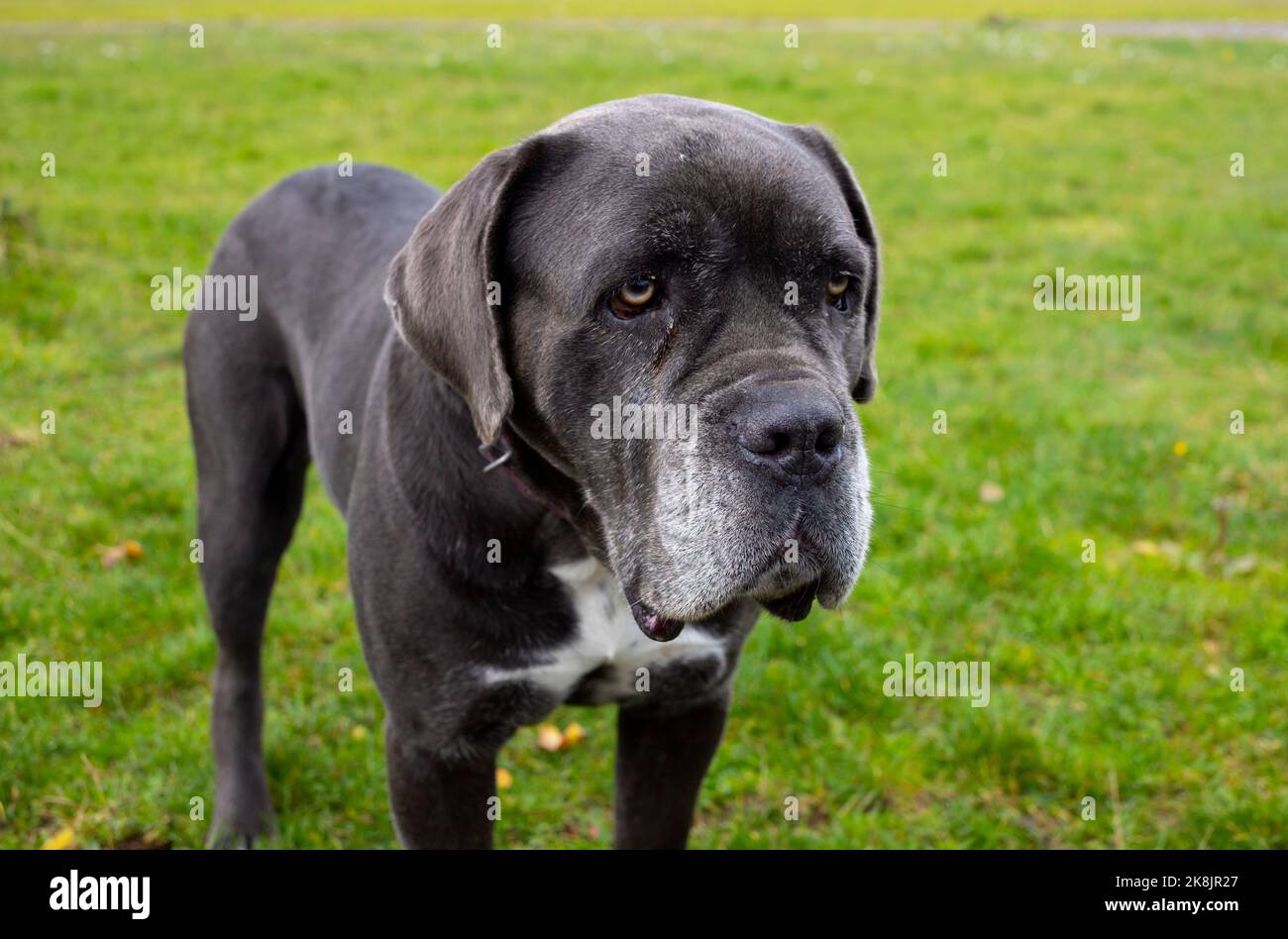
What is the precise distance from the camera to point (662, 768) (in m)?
3.12

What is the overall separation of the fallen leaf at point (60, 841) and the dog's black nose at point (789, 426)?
234cm

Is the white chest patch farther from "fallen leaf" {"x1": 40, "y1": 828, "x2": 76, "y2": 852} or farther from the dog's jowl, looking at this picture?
"fallen leaf" {"x1": 40, "y1": 828, "x2": 76, "y2": 852}

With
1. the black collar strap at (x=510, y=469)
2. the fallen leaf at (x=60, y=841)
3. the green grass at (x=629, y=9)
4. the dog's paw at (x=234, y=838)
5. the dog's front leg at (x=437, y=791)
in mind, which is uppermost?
the green grass at (x=629, y=9)

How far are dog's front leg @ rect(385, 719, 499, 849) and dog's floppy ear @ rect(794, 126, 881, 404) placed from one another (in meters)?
1.24

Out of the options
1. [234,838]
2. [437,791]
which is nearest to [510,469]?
[437,791]

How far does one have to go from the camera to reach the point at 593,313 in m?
2.36

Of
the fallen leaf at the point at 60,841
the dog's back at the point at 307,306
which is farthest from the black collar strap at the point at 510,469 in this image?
the fallen leaf at the point at 60,841

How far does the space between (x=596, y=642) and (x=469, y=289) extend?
823 millimetres

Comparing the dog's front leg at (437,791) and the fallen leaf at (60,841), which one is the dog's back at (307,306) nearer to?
the dog's front leg at (437,791)

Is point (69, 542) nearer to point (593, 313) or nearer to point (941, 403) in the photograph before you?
point (593, 313)

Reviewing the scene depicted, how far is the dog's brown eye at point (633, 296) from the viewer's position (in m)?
2.34

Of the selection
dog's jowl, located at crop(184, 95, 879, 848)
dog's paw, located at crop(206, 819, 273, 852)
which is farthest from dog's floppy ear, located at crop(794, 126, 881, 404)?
dog's paw, located at crop(206, 819, 273, 852)

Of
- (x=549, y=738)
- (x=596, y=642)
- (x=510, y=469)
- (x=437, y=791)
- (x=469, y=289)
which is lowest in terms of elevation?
(x=549, y=738)

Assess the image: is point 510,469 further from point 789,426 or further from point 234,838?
point 234,838
